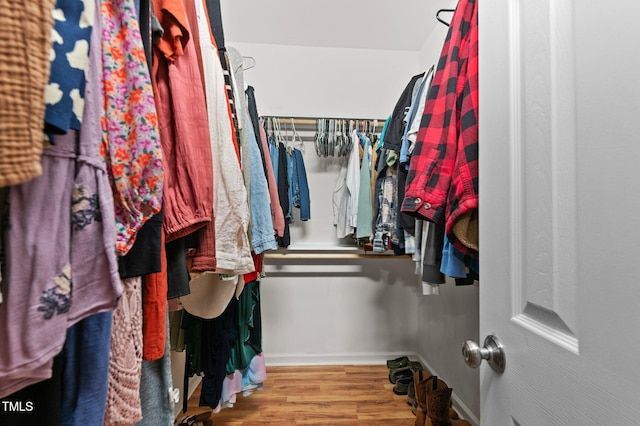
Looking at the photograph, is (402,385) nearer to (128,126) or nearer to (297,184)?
(297,184)

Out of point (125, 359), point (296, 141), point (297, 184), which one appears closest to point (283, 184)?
point (297, 184)

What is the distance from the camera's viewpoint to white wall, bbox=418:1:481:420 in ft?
4.82

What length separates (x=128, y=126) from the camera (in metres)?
0.41

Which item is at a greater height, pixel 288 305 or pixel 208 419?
pixel 288 305

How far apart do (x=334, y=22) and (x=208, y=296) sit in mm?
1856

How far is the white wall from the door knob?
97cm

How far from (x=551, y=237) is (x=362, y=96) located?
202 centimetres

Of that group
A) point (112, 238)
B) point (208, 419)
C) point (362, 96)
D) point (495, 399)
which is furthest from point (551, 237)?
point (362, 96)

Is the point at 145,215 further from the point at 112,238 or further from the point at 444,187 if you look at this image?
the point at 444,187

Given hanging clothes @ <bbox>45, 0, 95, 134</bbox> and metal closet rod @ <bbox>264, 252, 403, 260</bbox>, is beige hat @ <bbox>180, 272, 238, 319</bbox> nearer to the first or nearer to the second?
hanging clothes @ <bbox>45, 0, 95, 134</bbox>

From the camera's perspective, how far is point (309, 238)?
7.28 feet

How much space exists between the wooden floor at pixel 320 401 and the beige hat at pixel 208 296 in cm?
98

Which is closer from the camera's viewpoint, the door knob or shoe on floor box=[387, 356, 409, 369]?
the door knob

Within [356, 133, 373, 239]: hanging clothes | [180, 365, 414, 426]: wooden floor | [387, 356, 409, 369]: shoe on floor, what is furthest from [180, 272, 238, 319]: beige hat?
[387, 356, 409, 369]: shoe on floor
